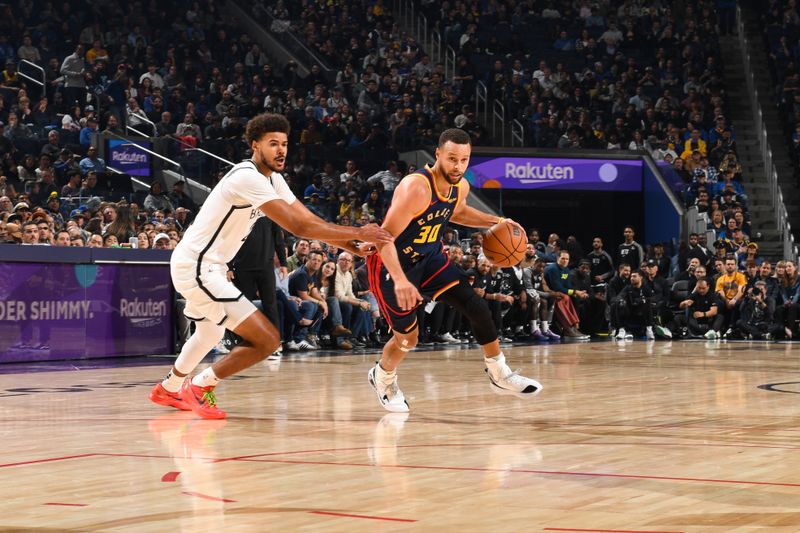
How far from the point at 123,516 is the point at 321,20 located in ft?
90.1

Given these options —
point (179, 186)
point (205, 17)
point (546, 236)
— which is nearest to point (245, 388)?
point (179, 186)

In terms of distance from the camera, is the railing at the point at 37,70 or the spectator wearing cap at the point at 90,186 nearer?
the spectator wearing cap at the point at 90,186

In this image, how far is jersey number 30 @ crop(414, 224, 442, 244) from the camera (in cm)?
810

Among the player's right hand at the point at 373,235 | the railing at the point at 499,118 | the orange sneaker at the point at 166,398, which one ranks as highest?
the railing at the point at 499,118

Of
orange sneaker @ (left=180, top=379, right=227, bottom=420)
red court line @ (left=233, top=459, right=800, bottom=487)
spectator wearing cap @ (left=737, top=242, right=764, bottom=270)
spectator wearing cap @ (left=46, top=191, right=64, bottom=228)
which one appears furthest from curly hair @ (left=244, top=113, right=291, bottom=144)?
spectator wearing cap @ (left=737, top=242, right=764, bottom=270)

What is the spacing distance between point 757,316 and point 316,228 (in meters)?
14.3

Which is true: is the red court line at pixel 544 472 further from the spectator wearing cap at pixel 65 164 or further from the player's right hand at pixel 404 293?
the spectator wearing cap at pixel 65 164

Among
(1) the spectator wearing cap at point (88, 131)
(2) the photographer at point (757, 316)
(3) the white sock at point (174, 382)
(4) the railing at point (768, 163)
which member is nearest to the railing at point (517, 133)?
(4) the railing at point (768, 163)

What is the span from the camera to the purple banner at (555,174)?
2488cm

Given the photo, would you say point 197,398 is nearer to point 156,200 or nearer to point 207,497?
point 207,497

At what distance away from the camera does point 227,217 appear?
24.8 feet

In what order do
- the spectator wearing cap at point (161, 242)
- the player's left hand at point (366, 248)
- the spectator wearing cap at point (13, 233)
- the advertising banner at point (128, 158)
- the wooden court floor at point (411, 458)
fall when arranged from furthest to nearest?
the advertising banner at point (128, 158) → the spectator wearing cap at point (161, 242) → the spectator wearing cap at point (13, 233) → the player's left hand at point (366, 248) → the wooden court floor at point (411, 458)

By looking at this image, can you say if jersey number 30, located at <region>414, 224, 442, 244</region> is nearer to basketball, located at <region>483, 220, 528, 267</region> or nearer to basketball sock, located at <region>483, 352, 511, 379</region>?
basketball, located at <region>483, 220, 528, 267</region>

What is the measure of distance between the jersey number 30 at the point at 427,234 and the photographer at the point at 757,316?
41.8 feet
